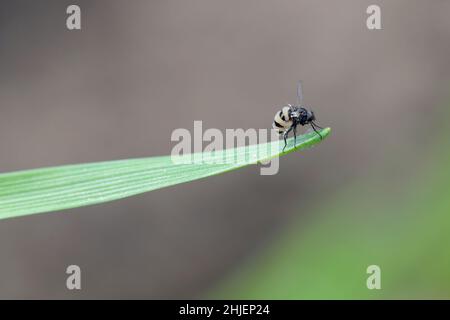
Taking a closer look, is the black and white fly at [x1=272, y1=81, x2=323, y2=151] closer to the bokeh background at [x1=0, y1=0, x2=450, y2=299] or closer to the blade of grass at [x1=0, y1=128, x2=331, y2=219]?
the blade of grass at [x1=0, y1=128, x2=331, y2=219]

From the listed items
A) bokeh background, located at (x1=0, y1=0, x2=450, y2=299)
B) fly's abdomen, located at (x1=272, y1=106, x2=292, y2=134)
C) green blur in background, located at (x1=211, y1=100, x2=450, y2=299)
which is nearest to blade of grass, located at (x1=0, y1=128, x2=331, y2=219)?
fly's abdomen, located at (x1=272, y1=106, x2=292, y2=134)

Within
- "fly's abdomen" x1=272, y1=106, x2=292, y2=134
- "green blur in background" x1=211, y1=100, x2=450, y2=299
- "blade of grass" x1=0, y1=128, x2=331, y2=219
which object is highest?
"fly's abdomen" x1=272, y1=106, x2=292, y2=134

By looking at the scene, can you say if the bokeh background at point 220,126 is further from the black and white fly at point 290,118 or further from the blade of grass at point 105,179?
the blade of grass at point 105,179

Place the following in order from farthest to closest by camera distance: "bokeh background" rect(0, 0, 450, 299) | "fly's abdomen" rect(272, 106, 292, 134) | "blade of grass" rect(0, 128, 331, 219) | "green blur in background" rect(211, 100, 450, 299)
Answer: "bokeh background" rect(0, 0, 450, 299)
"green blur in background" rect(211, 100, 450, 299)
"fly's abdomen" rect(272, 106, 292, 134)
"blade of grass" rect(0, 128, 331, 219)

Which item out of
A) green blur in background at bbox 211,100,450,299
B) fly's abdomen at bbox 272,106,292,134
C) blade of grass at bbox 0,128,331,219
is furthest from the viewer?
green blur in background at bbox 211,100,450,299

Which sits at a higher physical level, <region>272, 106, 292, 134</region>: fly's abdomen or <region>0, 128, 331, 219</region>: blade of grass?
<region>272, 106, 292, 134</region>: fly's abdomen

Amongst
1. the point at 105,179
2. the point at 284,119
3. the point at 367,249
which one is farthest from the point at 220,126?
the point at 105,179
